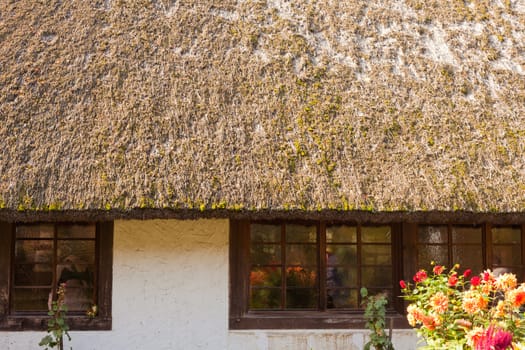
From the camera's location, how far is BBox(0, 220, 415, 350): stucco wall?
5.91 meters

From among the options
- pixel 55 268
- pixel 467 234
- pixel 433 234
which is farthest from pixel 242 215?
pixel 467 234

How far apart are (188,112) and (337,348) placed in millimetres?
2706

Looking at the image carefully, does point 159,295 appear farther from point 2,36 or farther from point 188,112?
point 2,36

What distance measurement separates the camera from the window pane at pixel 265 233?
20.6ft

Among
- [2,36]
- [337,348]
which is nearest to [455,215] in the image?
[337,348]

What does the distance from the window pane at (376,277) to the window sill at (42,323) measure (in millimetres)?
2577

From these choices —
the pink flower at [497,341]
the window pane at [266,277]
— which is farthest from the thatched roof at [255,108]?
the pink flower at [497,341]

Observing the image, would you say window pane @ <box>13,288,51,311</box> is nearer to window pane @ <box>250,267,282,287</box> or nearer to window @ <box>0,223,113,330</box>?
window @ <box>0,223,113,330</box>

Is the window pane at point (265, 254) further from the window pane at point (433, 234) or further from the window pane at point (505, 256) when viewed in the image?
the window pane at point (505, 256)

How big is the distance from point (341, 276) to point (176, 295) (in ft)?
5.53

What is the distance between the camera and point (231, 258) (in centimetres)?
606

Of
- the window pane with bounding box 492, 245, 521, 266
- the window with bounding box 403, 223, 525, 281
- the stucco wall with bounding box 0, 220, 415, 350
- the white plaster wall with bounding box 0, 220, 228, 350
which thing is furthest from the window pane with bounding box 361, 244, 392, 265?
the white plaster wall with bounding box 0, 220, 228, 350

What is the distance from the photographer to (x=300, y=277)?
20.7 feet

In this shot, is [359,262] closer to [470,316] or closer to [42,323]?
[470,316]
